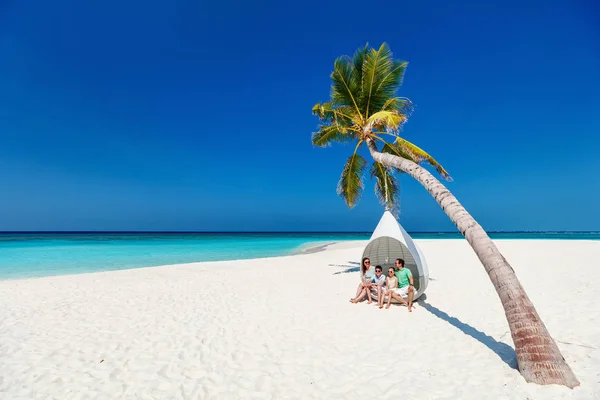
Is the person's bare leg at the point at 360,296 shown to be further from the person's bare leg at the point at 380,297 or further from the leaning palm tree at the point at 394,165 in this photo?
the leaning palm tree at the point at 394,165

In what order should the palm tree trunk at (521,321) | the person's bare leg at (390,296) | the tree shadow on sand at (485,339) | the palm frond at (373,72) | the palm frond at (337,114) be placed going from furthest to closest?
the palm frond at (337,114) → the palm frond at (373,72) → the person's bare leg at (390,296) → the tree shadow on sand at (485,339) → the palm tree trunk at (521,321)

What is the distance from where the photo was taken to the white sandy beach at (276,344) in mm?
3287

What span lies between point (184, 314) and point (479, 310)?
5.87m

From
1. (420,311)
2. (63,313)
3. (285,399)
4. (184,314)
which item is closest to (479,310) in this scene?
(420,311)

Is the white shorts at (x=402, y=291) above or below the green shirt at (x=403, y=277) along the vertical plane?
below

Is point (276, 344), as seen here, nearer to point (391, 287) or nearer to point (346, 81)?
point (391, 287)

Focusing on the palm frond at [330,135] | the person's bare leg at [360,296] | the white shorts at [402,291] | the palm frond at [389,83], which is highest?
the palm frond at [389,83]

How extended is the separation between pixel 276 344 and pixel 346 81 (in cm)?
801

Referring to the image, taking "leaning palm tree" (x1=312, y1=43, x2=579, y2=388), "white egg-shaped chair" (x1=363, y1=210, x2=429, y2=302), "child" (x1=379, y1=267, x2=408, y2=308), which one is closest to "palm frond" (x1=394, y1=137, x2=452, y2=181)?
"leaning palm tree" (x1=312, y1=43, x2=579, y2=388)

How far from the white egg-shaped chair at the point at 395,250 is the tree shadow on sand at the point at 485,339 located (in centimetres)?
88

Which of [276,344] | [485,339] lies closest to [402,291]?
[485,339]

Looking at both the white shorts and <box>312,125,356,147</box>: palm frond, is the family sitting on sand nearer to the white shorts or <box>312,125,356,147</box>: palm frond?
the white shorts

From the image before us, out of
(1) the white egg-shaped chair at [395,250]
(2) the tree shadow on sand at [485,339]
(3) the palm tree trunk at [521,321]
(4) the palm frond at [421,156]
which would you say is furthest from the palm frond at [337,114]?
(2) the tree shadow on sand at [485,339]

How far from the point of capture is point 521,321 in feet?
11.7
